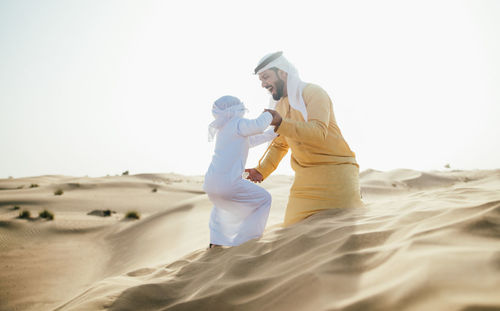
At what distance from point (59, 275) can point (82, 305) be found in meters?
3.16

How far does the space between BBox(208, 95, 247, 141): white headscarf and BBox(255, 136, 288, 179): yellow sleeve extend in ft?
2.48

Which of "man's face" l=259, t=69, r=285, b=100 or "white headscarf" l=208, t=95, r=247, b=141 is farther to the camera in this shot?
"man's face" l=259, t=69, r=285, b=100

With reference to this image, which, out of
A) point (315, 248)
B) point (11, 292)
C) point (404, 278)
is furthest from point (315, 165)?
point (11, 292)

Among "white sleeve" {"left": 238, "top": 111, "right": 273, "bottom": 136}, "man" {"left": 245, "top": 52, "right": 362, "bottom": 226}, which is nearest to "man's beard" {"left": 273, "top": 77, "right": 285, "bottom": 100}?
"man" {"left": 245, "top": 52, "right": 362, "bottom": 226}

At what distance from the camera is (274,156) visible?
4.58 m

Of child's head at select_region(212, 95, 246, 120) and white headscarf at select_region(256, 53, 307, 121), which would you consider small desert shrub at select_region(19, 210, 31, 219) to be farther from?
white headscarf at select_region(256, 53, 307, 121)

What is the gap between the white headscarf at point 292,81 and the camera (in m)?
3.94

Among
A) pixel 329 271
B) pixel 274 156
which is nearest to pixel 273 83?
pixel 274 156

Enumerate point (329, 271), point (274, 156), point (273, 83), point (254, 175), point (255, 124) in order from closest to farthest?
point (329, 271) → point (255, 124) → point (273, 83) → point (254, 175) → point (274, 156)

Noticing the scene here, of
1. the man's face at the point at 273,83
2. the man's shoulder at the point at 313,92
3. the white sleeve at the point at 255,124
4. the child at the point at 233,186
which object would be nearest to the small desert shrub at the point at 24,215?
the child at the point at 233,186

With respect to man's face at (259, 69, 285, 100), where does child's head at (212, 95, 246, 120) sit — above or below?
below

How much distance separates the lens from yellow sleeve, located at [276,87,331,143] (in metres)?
3.54

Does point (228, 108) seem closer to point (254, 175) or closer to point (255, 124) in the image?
point (255, 124)

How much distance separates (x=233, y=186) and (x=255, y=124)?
733mm
